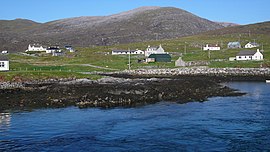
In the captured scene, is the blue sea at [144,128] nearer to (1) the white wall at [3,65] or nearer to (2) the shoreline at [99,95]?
(2) the shoreline at [99,95]

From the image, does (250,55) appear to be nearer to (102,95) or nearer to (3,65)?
(3,65)

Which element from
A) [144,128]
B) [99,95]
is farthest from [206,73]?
[144,128]

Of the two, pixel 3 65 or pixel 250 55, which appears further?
pixel 250 55

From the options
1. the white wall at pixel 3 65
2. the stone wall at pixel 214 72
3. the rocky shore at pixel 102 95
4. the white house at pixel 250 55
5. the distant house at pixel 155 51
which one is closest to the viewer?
the rocky shore at pixel 102 95

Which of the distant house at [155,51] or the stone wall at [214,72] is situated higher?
the distant house at [155,51]

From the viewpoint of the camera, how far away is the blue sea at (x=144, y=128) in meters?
25.5

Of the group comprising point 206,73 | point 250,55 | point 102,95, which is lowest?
point 102,95

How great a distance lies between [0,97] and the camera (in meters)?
46.7

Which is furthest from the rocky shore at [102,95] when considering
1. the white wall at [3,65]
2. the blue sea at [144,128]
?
the white wall at [3,65]

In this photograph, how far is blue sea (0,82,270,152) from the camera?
25.5 meters

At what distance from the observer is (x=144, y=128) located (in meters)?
31.0

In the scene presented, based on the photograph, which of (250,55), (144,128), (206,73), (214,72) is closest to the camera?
(144,128)

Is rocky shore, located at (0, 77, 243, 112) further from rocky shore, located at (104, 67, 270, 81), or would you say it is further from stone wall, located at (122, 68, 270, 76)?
stone wall, located at (122, 68, 270, 76)

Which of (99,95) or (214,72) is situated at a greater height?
(214,72)
